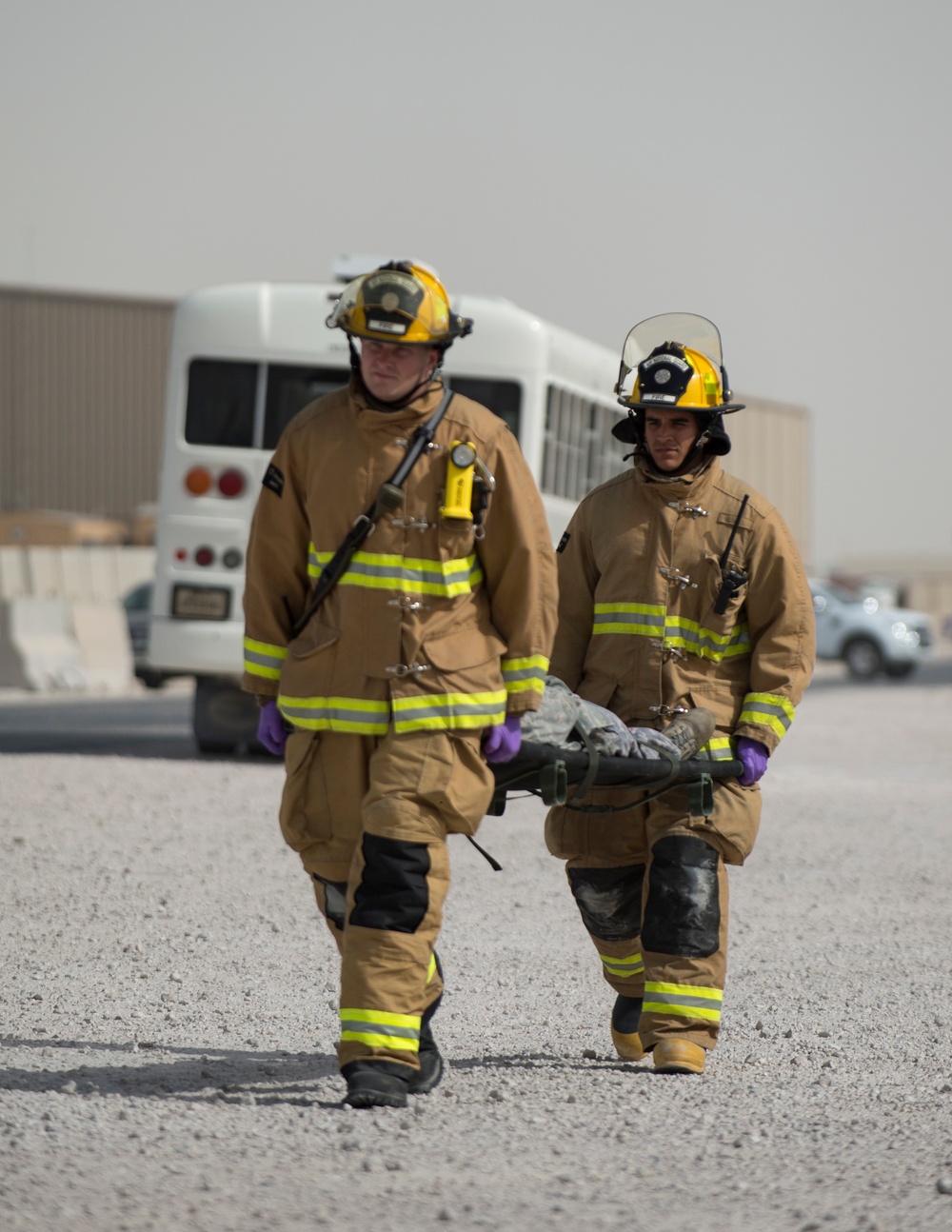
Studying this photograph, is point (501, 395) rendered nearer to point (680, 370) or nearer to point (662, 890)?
point (680, 370)

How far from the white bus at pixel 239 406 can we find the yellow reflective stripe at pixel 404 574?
7.60m

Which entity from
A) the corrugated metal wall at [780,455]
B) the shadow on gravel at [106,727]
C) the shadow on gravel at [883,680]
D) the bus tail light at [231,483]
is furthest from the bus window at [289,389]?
the corrugated metal wall at [780,455]

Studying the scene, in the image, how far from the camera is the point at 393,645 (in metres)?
4.34

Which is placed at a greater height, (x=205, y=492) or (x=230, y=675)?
(x=205, y=492)

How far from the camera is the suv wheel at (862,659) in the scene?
2930 cm

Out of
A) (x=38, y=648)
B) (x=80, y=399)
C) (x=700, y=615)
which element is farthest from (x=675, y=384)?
(x=80, y=399)

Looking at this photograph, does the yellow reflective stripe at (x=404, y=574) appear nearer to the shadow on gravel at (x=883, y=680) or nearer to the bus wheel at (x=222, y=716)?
the bus wheel at (x=222, y=716)

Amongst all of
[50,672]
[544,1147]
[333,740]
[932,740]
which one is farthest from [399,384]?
[50,672]

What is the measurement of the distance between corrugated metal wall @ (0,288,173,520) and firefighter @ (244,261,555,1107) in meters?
45.5

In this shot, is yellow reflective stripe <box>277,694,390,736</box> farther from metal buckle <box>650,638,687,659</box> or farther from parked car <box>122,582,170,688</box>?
parked car <box>122,582,170,688</box>

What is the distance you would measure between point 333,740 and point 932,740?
1431cm

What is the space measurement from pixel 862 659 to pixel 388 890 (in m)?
26.0

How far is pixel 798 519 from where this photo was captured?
71.8 metres

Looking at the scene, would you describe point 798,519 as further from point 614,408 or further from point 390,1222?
point 390,1222
